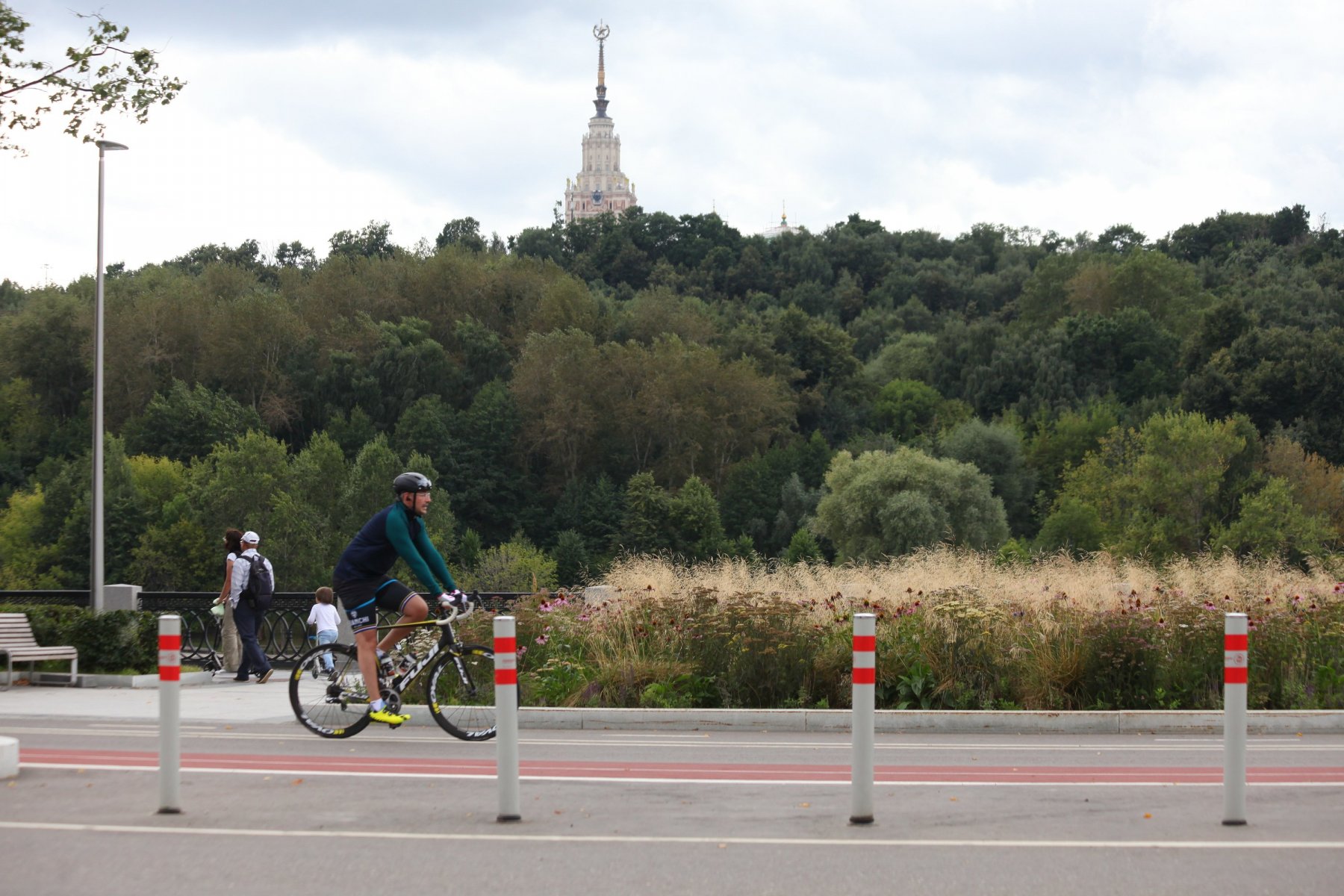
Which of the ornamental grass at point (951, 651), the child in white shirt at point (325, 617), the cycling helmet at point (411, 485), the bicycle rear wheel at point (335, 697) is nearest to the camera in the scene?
the cycling helmet at point (411, 485)

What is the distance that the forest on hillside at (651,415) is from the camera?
294ft

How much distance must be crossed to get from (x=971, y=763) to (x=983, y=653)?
3768 mm

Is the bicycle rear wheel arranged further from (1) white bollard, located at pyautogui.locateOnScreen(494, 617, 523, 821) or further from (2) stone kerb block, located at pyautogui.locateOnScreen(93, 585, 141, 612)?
(2) stone kerb block, located at pyautogui.locateOnScreen(93, 585, 141, 612)

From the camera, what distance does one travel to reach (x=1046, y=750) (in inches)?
483

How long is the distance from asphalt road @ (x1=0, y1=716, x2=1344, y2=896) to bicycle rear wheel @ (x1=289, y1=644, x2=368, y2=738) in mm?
186

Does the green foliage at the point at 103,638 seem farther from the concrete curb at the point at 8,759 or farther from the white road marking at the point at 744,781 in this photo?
the white road marking at the point at 744,781

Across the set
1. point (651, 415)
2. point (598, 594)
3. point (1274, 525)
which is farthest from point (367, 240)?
point (598, 594)

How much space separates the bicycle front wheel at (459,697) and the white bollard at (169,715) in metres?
3.34

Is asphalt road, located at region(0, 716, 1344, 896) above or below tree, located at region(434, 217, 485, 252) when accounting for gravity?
below

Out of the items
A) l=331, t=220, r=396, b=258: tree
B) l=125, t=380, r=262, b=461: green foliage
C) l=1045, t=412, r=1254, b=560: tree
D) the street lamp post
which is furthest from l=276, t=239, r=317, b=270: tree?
the street lamp post

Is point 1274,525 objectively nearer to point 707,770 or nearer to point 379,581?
point 707,770

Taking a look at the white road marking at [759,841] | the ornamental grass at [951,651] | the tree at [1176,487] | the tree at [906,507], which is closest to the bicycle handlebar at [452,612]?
the ornamental grass at [951,651]

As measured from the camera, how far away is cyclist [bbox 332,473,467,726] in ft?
38.8

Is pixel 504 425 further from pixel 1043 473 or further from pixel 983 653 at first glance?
pixel 983 653
